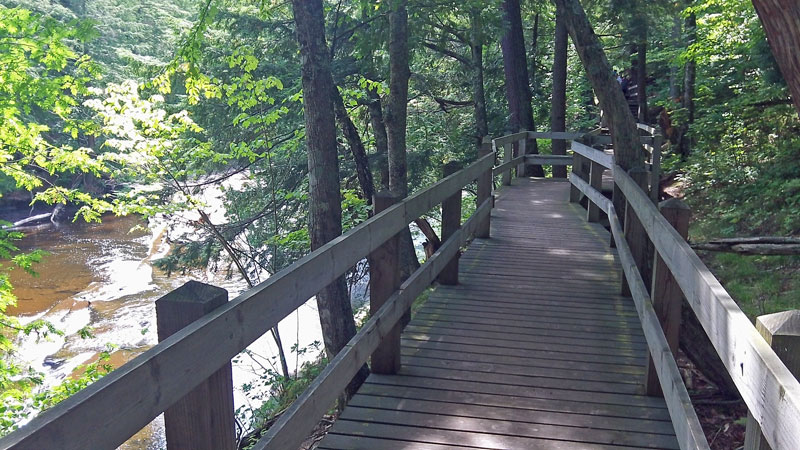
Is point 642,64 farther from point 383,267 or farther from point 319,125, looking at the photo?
point 383,267

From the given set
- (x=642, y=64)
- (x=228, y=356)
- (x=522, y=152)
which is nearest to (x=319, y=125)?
(x=228, y=356)

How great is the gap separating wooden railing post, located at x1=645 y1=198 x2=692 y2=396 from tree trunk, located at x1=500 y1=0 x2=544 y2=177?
13.7m

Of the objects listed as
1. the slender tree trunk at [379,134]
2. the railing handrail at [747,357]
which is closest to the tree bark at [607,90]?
the railing handrail at [747,357]

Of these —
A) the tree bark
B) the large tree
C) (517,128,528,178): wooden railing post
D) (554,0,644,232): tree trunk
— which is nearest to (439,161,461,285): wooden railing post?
the large tree

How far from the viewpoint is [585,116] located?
2580cm

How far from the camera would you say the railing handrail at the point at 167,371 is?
1.37 m

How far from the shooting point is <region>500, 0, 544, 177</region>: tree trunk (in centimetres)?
1753

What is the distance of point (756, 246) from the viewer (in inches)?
308

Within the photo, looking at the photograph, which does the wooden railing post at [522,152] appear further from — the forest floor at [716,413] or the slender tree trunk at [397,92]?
the forest floor at [716,413]

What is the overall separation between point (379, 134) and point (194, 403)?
565 inches

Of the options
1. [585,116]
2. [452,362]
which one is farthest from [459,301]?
[585,116]

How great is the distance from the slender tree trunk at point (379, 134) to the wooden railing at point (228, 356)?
418 inches

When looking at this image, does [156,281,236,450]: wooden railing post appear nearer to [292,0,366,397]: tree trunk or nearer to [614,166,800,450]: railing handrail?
[614,166,800,450]: railing handrail

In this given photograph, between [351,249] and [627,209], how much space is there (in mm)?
3373
